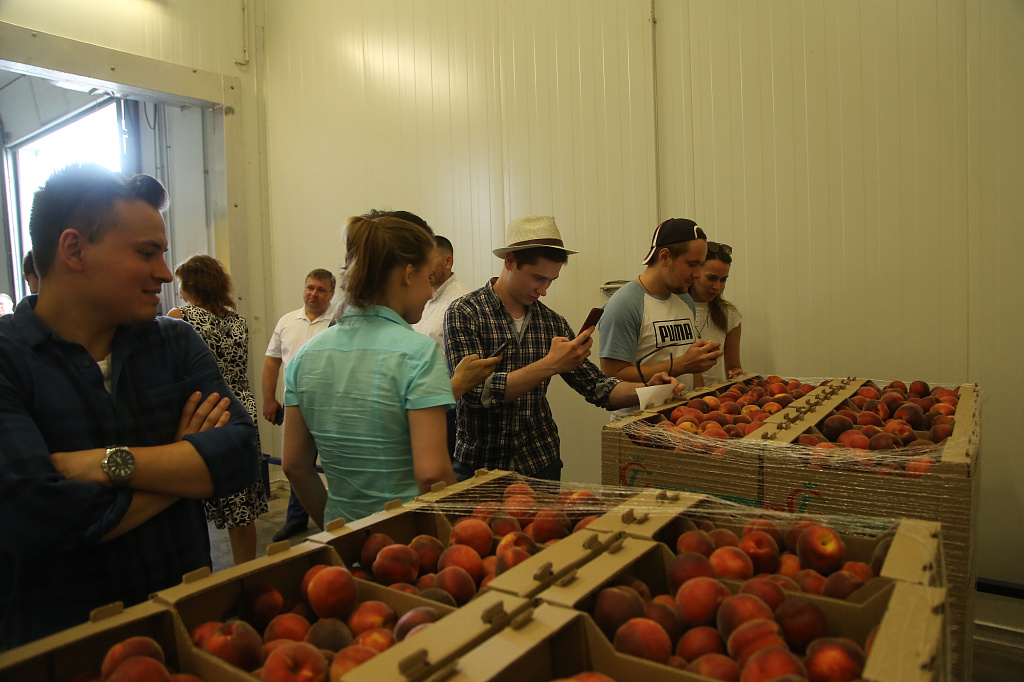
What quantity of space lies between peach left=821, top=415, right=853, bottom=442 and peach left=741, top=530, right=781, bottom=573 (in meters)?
0.78

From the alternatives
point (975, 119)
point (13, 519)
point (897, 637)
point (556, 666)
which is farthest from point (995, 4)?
point (13, 519)

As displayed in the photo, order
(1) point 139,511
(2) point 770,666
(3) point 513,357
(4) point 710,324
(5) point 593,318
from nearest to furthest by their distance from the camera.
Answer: (2) point 770,666 < (1) point 139,511 < (5) point 593,318 < (3) point 513,357 < (4) point 710,324

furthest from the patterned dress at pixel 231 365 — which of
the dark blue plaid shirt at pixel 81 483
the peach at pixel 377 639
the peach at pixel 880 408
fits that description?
the peach at pixel 880 408

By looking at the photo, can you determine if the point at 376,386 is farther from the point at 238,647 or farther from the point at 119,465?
the point at 238,647

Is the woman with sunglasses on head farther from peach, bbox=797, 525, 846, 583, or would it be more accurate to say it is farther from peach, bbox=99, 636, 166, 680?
peach, bbox=99, 636, 166, 680

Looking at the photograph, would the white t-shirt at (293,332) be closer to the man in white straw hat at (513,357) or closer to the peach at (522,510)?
the man in white straw hat at (513,357)

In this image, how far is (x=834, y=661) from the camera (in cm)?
68

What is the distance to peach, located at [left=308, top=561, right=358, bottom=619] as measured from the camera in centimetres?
89

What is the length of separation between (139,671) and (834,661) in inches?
28.9

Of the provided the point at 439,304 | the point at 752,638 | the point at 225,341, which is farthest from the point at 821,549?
the point at 225,341

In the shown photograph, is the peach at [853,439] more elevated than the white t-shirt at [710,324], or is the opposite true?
the white t-shirt at [710,324]

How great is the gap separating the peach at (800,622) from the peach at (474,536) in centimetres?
45

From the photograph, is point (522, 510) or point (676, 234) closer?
point (522, 510)

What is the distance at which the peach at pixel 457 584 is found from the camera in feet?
3.00
